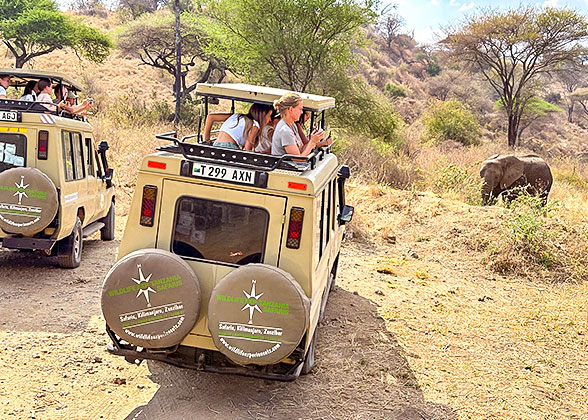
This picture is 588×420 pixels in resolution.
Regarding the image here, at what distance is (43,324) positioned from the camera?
6242 millimetres

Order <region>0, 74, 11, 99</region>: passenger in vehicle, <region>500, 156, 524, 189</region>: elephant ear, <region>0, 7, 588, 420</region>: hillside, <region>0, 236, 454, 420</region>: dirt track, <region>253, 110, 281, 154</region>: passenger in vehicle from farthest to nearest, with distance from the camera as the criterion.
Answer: <region>500, 156, 524, 189</region>: elephant ear < <region>0, 74, 11, 99</region>: passenger in vehicle < <region>253, 110, 281, 154</region>: passenger in vehicle < <region>0, 7, 588, 420</region>: hillside < <region>0, 236, 454, 420</region>: dirt track

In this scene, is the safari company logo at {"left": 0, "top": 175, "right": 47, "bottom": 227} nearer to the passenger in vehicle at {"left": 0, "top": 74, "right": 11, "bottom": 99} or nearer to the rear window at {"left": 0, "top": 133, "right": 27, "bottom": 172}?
the rear window at {"left": 0, "top": 133, "right": 27, "bottom": 172}

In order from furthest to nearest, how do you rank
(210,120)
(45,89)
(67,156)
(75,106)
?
(45,89) < (75,106) < (67,156) < (210,120)

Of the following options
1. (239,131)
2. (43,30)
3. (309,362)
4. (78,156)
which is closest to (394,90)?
(43,30)

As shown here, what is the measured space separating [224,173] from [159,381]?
186 centimetres

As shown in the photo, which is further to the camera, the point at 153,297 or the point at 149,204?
the point at 149,204

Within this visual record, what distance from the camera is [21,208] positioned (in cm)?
699

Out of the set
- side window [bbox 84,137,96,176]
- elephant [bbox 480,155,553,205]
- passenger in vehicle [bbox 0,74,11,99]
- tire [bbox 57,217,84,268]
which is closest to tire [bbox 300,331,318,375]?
tire [bbox 57,217,84,268]

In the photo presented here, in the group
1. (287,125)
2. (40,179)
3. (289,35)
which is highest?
(289,35)

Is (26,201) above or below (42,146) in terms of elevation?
below

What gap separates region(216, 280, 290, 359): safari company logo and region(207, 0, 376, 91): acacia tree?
13721 millimetres

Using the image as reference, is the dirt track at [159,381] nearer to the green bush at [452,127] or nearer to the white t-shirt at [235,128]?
the white t-shirt at [235,128]

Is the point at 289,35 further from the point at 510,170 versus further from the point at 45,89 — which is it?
the point at 45,89

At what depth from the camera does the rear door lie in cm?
456
